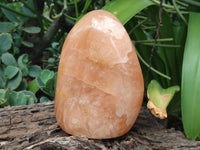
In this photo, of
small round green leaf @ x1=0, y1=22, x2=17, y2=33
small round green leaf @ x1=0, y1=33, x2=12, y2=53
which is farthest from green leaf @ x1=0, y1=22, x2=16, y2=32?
small round green leaf @ x1=0, y1=33, x2=12, y2=53

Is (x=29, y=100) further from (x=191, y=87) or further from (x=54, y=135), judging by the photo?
(x=191, y=87)

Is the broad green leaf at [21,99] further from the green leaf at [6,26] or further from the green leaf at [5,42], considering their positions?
the green leaf at [6,26]

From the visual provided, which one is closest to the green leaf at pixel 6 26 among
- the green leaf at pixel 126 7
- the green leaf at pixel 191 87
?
the green leaf at pixel 126 7

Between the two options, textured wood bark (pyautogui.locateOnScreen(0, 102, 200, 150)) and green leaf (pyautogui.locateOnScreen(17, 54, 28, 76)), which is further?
green leaf (pyautogui.locateOnScreen(17, 54, 28, 76))

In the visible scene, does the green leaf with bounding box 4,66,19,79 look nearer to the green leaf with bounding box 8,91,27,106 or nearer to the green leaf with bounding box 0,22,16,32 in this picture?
the green leaf with bounding box 8,91,27,106

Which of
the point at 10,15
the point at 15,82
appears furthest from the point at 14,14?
the point at 15,82

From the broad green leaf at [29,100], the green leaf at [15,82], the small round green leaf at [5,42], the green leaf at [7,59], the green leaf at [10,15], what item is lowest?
the broad green leaf at [29,100]

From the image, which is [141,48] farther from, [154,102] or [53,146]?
[53,146]

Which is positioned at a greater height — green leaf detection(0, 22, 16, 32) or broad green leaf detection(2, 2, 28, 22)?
broad green leaf detection(2, 2, 28, 22)
